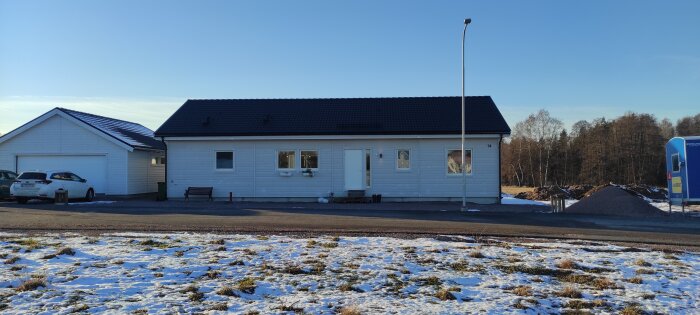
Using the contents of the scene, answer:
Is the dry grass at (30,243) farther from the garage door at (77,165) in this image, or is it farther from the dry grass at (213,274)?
the garage door at (77,165)

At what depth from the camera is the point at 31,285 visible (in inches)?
250

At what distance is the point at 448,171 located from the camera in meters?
23.6

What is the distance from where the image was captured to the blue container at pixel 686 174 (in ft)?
63.9

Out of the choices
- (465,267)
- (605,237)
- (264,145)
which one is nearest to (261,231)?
(465,267)

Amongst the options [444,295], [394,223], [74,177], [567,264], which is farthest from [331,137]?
[444,295]

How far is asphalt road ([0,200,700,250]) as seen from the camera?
12.4 meters

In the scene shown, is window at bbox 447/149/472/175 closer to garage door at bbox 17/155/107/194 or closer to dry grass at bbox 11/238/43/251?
garage door at bbox 17/155/107/194

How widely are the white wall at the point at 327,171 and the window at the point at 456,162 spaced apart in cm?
21

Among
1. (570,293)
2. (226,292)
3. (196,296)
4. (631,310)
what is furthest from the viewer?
(570,293)

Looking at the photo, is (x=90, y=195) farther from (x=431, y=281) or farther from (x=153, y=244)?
(x=431, y=281)

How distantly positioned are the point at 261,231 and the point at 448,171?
13248mm

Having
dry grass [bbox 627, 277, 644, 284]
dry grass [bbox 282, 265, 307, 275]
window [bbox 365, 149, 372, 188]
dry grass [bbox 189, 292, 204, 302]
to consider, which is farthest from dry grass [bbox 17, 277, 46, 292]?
window [bbox 365, 149, 372, 188]

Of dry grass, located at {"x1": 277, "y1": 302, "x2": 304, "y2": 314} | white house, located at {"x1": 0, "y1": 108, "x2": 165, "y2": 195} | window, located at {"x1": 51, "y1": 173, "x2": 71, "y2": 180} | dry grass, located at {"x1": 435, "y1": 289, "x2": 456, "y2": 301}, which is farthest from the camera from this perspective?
white house, located at {"x1": 0, "y1": 108, "x2": 165, "y2": 195}

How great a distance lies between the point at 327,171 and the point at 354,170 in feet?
4.14
